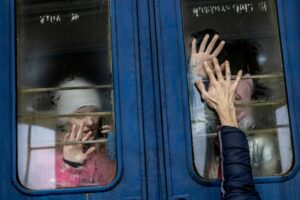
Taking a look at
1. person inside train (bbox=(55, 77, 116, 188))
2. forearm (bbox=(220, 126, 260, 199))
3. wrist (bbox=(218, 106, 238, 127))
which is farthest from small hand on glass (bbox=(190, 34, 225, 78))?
person inside train (bbox=(55, 77, 116, 188))

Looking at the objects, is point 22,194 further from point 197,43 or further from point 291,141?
point 291,141

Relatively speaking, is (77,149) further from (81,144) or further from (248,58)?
(248,58)

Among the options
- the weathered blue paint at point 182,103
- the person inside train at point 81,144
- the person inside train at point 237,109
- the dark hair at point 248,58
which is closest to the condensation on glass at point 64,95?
the person inside train at point 81,144

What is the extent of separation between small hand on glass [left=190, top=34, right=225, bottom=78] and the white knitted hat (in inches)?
17.1

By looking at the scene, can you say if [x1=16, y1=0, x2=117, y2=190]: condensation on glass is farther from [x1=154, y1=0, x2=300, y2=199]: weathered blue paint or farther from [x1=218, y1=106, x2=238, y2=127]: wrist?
[x1=218, y1=106, x2=238, y2=127]: wrist

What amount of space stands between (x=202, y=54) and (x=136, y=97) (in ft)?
1.11

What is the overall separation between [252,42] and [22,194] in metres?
1.15

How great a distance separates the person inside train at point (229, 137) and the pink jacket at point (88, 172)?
0.46 m

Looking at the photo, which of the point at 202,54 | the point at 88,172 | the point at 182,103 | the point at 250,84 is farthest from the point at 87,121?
the point at 250,84

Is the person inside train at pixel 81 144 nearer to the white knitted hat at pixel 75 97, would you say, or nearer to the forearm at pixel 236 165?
the white knitted hat at pixel 75 97

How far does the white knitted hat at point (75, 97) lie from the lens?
224 centimetres

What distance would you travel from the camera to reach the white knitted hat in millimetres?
2240

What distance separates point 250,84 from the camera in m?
2.25

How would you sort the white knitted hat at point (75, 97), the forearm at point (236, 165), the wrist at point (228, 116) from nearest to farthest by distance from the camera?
the forearm at point (236, 165), the wrist at point (228, 116), the white knitted hat at point (75, 97)
